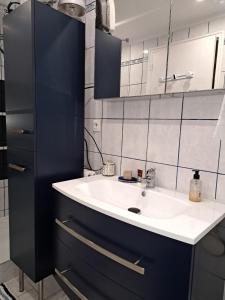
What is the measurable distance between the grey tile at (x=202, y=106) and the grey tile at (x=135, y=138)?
0.25 meters

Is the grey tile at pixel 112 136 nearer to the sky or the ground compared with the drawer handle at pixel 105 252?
nearer to the sky

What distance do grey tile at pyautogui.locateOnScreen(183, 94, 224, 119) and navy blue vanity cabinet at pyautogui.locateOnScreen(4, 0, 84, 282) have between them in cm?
71

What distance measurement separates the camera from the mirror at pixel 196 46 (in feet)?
2.82

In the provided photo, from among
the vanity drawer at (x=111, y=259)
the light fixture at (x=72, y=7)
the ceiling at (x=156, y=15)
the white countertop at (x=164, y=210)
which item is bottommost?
the vanity drawer at (x=111, y=259)

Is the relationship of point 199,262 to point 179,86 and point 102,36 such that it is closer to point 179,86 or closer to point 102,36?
point 179,86

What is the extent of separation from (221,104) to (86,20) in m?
1.16

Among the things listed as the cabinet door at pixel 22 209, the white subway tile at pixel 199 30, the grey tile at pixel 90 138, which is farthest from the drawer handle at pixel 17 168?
the white subway tile at pixel 199 30

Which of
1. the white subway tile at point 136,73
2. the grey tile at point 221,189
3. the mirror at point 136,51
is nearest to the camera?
the grey tile at point 221,189

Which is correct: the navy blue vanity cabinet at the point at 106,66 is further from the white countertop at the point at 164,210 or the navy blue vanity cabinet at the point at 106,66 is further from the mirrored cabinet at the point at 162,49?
the white countertop at the point at 164,210

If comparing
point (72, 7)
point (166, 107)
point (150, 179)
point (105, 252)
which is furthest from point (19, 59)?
point (105, 252)

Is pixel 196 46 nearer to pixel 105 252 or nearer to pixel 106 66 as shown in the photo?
pixel 106 66

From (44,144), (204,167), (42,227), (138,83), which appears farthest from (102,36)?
(42,227)

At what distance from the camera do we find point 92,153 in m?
1.54

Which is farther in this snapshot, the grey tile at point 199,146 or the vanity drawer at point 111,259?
the grey tile at point 199,146
